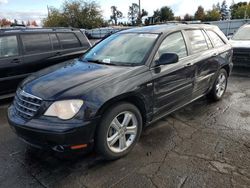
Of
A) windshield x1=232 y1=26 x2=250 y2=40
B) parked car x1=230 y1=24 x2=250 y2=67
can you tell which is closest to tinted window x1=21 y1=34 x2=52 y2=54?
parked car x1=230 y1=24 x2=250 y2=67

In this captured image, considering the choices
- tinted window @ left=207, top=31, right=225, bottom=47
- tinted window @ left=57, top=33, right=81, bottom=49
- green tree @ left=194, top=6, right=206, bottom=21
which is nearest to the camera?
tinted window @ left=207, top=31, right=225, bottom=47

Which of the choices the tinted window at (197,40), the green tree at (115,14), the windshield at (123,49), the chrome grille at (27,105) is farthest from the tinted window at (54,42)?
the green tree at (115,14)

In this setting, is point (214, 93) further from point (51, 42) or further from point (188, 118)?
point (51, 42)

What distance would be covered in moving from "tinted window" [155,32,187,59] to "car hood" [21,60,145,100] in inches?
27.2

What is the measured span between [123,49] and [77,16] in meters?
46.2

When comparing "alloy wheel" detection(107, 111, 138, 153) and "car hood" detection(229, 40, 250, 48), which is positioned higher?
"car hood" detection(229, 40, 250, 48)

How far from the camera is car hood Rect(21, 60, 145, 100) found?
3.07 m

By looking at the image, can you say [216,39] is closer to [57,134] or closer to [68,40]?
[68,40]

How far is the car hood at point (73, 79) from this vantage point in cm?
307

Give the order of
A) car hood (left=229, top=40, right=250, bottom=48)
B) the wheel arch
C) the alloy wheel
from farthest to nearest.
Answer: car hood (left=229, top=40, right=250, bottom=48)
the alloy wheel
the wheel arch

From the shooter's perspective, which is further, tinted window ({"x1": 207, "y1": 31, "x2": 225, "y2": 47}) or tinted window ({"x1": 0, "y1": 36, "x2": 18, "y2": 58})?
tinted window ({"x1": 0, "y1": 36, "x2": 18, "y2": 58})

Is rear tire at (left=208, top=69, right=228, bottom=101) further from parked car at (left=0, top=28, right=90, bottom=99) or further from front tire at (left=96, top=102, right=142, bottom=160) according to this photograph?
parked car at (left=0, top=28, right=90, bottom=99)

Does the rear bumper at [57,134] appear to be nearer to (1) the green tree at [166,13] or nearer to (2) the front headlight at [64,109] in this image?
(2) the front headlight at [64,109]

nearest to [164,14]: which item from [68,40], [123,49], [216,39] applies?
[68,40]
